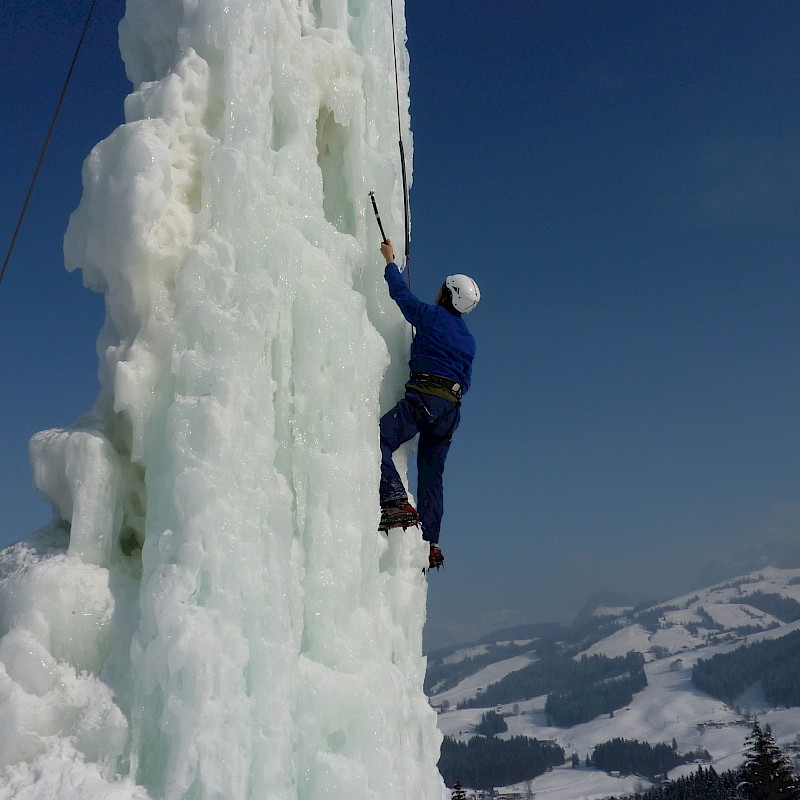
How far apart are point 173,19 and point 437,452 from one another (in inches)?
176

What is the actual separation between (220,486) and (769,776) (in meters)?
36.2

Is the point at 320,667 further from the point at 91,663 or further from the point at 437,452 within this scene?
the point at 437,452

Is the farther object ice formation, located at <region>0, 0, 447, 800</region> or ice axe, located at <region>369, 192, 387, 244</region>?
ice axe, located at <region>369, 192, 387, 244</region>

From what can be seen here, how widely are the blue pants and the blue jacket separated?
0.30 metres

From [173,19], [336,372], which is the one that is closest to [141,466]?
[336,372]

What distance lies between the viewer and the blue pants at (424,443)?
605 centimetres

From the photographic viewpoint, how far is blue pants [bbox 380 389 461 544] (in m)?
→ 6.05

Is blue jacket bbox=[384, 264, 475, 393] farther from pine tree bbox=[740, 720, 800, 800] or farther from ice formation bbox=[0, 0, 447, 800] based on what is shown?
pine tree bbox=[740, 720, 800, 800]

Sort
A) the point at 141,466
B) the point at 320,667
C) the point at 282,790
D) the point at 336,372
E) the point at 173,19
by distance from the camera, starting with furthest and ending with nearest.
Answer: the point at 173,19
the point at 336,372
the point at 141,466
the point at 320,667
the point at 282,790

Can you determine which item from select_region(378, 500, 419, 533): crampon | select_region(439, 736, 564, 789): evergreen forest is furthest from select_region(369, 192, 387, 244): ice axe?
select_region(439, 736, 564, 789): evergreen forest

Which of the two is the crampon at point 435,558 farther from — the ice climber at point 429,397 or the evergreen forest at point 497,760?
the evergreen forest at point 497,760

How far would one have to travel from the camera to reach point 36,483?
17.0 ft

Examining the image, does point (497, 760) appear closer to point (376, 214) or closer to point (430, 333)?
point (430, 333)

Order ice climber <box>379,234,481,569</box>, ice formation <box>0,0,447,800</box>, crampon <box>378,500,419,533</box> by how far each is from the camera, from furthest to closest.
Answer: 1. ice climber <box>379,234,481,569</box>
2. crampon <box>378,500,419,533</box>
3. ice formation <box>0,0,447,800</box>
